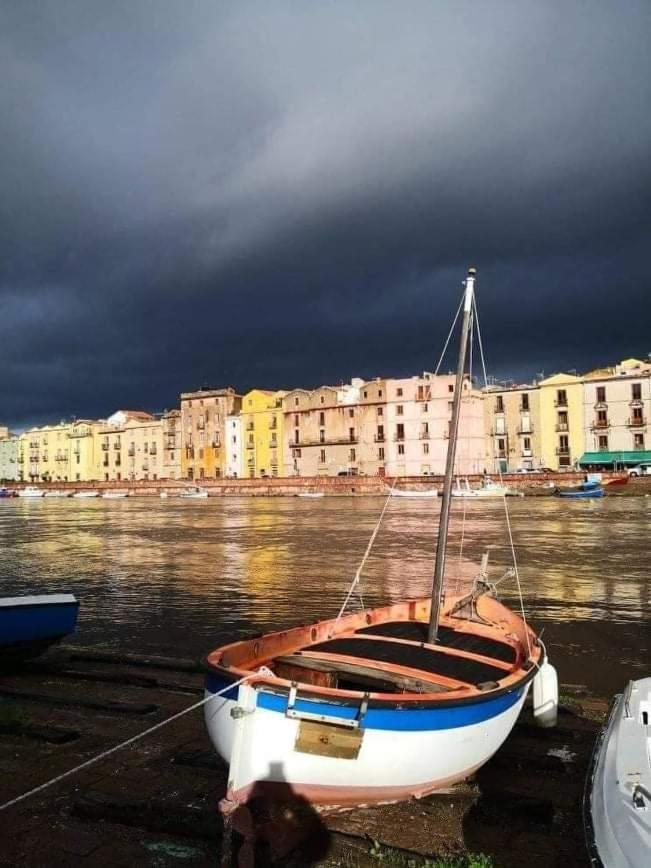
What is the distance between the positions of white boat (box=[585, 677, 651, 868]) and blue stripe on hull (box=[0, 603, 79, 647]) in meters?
7.45

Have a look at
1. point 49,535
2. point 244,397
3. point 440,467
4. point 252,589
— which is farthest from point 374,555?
point 244,397

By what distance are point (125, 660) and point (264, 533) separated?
28.6 m

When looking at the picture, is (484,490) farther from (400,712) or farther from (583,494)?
(400,712)

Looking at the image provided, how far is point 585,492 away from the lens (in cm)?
6694

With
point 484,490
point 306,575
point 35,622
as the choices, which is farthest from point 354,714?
point 484,490

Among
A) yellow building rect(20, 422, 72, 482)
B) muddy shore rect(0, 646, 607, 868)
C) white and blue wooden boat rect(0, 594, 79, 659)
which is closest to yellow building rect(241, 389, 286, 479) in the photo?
yellow building rect(20, 422, 72, 482)

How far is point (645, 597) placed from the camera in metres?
17.4

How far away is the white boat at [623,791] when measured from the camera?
4090mm

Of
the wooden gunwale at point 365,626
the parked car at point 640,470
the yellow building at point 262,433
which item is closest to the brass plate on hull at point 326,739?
the wooden gunwale at point 365,626

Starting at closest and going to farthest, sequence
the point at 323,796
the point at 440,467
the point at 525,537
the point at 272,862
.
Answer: the point at 272,862
the point at 323,796
the point at 525,537
the point at 440,467

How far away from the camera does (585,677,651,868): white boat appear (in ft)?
13.4

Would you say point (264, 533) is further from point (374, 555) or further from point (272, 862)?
point (272, 862)

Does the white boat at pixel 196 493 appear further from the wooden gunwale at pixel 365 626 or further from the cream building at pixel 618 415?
the wooden gunwale at pixel 365 626

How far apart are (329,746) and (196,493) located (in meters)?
94.2
